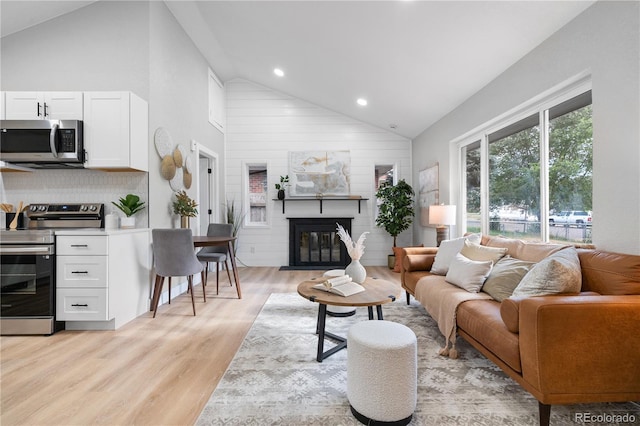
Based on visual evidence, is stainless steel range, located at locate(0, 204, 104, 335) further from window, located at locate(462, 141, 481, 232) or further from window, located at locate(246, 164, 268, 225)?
window, located at locate(462, 141, 481, 232)

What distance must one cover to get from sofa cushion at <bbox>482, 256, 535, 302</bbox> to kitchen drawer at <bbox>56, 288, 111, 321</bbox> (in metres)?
3.28

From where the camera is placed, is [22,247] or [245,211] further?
[245,211]

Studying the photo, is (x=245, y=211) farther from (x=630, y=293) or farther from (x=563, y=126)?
(x=630, y=293)

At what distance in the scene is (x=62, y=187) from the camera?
127 inches

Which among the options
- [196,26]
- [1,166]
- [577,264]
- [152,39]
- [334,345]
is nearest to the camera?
[577,264]

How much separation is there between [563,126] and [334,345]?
2.71 metres

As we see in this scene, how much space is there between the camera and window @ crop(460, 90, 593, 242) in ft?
7.85

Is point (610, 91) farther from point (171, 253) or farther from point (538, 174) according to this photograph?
point (171, 253)

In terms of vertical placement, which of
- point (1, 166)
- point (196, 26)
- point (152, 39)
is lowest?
point (1, 166)

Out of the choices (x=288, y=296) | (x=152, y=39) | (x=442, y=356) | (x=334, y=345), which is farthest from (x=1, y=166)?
(x=442, y=356)

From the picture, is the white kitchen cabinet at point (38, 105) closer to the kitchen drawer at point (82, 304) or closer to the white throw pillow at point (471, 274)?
the kitchen drawer at point (82, 304)

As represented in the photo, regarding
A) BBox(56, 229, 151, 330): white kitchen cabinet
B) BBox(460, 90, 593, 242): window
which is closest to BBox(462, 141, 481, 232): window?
BBox(460, 90, 593, 242): window

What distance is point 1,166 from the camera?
9.78 ft

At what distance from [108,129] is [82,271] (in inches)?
55.3
